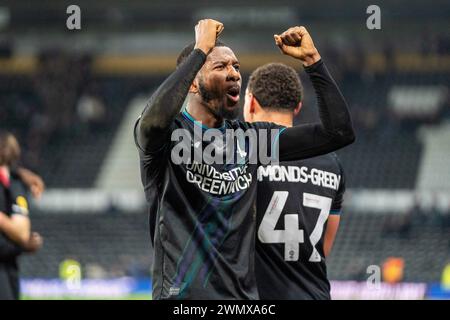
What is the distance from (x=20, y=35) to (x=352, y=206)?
10.8 metres

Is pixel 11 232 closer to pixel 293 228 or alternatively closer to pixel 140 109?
pixel 293 228

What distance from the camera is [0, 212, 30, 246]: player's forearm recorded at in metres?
5.50

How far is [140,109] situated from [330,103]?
1867 centimetres

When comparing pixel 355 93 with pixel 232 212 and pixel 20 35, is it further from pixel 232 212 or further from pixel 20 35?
pixel 232 212

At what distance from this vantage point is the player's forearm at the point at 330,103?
3.83m

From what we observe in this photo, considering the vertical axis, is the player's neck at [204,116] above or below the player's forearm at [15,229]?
above

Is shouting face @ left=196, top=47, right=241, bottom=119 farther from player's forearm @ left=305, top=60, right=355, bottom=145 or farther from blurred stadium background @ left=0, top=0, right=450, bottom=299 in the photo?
blurred stadium background @ left=0, top=0, right=450, bottom=299

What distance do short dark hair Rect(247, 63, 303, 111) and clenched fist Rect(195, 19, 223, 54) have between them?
98 centimetres

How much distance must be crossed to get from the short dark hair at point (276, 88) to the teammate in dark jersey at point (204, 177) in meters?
0.72

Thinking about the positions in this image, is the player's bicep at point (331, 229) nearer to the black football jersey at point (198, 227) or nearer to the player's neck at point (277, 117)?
the player's neck at point (277, 117)

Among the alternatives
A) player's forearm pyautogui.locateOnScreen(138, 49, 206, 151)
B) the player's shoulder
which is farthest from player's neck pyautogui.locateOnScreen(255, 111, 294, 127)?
Result: player's forearm pyautogui.locateOnScreen(138, 49, 206, 151)

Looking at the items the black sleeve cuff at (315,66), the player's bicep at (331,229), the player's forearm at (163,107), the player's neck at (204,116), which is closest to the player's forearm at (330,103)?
the black sleeve cuff at (315,66)

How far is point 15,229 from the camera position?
5.52 metres
